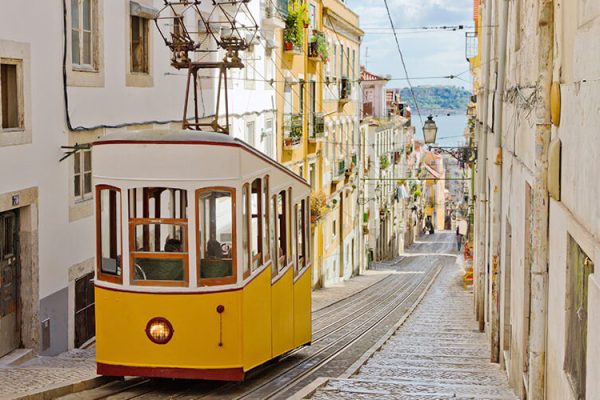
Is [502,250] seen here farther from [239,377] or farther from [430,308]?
[430,308]

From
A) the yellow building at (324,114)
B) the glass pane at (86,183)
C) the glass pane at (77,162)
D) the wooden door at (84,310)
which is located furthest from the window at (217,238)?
the yellow building at (324,114)

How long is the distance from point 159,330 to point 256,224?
5.06 feet

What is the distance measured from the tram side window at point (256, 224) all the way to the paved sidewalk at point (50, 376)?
6.74 feet

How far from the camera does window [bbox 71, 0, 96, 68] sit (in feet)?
45.1

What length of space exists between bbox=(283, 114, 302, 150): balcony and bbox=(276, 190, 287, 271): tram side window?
17.8 m

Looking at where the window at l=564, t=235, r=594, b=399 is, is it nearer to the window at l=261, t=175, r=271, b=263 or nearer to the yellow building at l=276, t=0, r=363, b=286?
the window at l=261, t=175, r=271, b=263

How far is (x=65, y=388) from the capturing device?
9.37 metres

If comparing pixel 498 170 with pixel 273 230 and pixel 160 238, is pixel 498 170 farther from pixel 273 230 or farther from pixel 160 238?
pixel 160 238

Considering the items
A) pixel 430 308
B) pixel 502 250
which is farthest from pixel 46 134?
pixel 430 308

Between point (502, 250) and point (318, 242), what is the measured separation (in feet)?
63.3

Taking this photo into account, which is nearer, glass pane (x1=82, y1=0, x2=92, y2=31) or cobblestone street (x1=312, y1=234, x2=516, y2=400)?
cobblestone street (x1=312, y1=234, x2=516, y2=400)

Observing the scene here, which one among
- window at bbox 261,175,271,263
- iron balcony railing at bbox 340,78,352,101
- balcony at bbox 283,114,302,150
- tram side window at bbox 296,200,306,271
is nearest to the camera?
window at bbox 261,175,271,263

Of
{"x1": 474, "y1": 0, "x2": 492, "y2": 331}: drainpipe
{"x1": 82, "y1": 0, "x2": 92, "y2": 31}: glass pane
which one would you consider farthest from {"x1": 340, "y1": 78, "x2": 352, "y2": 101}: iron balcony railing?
{"x1": 82, "y1": 0, "x2": 92, "y2": 31}: glass pane

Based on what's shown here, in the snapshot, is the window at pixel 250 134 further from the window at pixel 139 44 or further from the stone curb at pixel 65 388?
the stone curb at pixel 65 388
